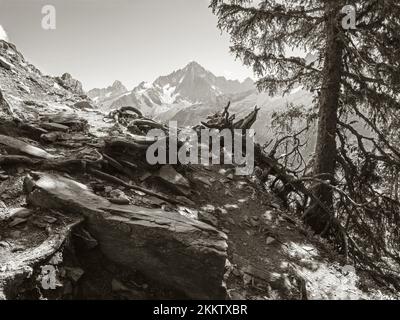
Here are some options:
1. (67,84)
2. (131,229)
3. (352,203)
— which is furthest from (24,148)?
(67,84)

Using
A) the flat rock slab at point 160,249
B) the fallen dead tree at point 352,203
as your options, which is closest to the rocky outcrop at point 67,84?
the fallen dead tree at point 352,203

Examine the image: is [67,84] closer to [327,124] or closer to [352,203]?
[327,124]

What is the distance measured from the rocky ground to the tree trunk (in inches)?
35.3

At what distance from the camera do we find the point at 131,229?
484 cm

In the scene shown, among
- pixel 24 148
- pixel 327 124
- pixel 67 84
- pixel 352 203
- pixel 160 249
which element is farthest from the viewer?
pixel 67 84

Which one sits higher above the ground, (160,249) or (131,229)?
(131,229)

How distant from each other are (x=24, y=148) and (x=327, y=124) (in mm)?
7072

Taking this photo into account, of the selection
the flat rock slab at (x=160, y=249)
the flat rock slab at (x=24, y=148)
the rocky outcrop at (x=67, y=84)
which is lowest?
the flat rock slab at (x=160, y=249)

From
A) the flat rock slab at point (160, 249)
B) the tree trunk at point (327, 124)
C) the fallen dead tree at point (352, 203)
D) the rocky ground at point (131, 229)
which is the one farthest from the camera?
the tree trunk at point (327, 124)

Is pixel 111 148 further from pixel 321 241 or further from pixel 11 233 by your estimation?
pixel 321 241

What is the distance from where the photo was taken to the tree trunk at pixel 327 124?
8.09 metres

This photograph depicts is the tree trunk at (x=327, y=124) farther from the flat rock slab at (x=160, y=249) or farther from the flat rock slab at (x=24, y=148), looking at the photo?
the flat rock slab at (x=24, y=148)

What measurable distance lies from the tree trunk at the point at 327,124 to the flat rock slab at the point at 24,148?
246 inches
